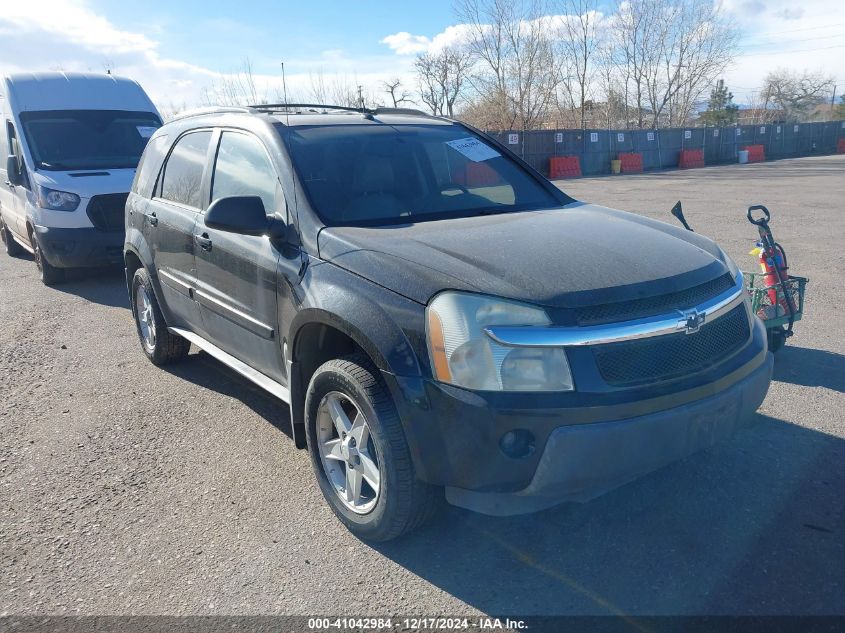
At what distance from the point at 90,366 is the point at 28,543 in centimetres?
276

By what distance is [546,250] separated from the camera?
3104 millimetres

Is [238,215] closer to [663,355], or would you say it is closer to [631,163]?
[663,355]

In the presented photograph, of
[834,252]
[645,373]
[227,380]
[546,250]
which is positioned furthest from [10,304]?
[834,252]

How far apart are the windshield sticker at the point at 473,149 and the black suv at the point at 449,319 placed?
22 millimetres

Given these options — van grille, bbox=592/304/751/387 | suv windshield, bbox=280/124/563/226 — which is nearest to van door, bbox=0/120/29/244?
suv windshield, bbox=280/124/563/226

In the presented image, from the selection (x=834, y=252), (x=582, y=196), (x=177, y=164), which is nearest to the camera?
(x=177, y=164)

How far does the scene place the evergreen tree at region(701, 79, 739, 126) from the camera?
61438 mm

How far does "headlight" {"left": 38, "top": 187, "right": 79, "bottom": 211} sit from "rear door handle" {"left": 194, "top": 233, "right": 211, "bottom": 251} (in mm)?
5287

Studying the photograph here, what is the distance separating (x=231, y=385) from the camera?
209 inches

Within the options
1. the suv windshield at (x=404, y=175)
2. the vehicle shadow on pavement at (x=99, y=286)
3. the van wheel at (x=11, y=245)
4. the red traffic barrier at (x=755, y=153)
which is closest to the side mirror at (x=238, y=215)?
the suv windshield at (x=404, y=175)

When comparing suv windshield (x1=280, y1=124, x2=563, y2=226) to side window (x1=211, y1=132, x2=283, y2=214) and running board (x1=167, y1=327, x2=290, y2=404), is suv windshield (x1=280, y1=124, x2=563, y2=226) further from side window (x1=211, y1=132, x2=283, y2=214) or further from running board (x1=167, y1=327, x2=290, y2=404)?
running board (x1=167, y1=327, x2=290, y2=404)

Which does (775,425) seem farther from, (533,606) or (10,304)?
(10,304)

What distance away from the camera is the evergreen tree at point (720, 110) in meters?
61.4

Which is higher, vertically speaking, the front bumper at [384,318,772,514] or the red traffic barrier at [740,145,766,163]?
the red traffic barrier at [740,145,766,163]
